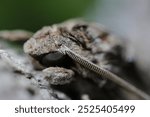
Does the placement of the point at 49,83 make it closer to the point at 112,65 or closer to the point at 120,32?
the point at 112,65

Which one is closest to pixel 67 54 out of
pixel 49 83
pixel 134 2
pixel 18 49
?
pixel 49 83

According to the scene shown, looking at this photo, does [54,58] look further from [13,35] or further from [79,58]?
[13,35]

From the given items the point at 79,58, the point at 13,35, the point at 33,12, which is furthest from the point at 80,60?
the point at 33,12

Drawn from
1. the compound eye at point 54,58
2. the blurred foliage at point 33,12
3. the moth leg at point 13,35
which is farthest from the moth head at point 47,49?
the blurred foliage at point 33,12

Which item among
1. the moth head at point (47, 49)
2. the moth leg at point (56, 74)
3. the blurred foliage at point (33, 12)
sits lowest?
the moth leg at point (56, 74)

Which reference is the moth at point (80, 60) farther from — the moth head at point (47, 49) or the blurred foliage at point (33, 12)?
the blurred foliage at point (33, 12)

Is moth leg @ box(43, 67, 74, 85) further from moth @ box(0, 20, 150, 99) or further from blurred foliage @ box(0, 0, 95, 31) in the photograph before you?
blurred foliage @ box(0, 0, 95, 31)

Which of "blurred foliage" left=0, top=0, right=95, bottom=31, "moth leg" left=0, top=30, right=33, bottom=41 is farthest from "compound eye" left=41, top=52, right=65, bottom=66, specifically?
"blurred foliage" left=0, top=0, right=95, bottom=31
